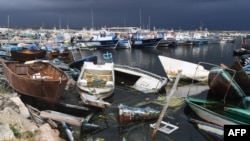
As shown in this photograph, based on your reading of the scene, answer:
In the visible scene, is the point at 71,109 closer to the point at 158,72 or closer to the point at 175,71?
the point at 175,71

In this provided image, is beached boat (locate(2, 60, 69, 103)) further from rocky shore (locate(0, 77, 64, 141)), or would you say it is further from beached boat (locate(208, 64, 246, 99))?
beached boat (locate(208, 64, 246, 99))

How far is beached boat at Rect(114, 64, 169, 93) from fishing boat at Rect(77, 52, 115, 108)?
241 centimetres

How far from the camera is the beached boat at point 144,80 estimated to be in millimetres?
23422

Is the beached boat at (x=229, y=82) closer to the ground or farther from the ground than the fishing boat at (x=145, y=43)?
closer to the ground

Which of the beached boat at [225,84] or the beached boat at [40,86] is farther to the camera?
the beached boat at [225,84]

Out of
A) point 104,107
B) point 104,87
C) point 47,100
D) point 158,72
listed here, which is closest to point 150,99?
point 104,87

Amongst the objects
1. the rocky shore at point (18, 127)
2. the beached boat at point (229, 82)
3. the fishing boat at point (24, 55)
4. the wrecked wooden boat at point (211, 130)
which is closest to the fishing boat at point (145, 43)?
the fishing boat at point (24, 55)

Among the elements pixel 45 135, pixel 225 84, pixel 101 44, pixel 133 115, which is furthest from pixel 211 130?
pixel 101 44

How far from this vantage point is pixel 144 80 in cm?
2508

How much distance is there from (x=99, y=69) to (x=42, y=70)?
4.37m

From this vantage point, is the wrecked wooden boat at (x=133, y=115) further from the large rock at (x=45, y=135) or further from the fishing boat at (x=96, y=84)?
the large rock at (x=45, y=135)

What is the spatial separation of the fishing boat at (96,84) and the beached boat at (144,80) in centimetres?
241

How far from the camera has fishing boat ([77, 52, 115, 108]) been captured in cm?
1757

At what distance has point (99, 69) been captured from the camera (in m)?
24.7
